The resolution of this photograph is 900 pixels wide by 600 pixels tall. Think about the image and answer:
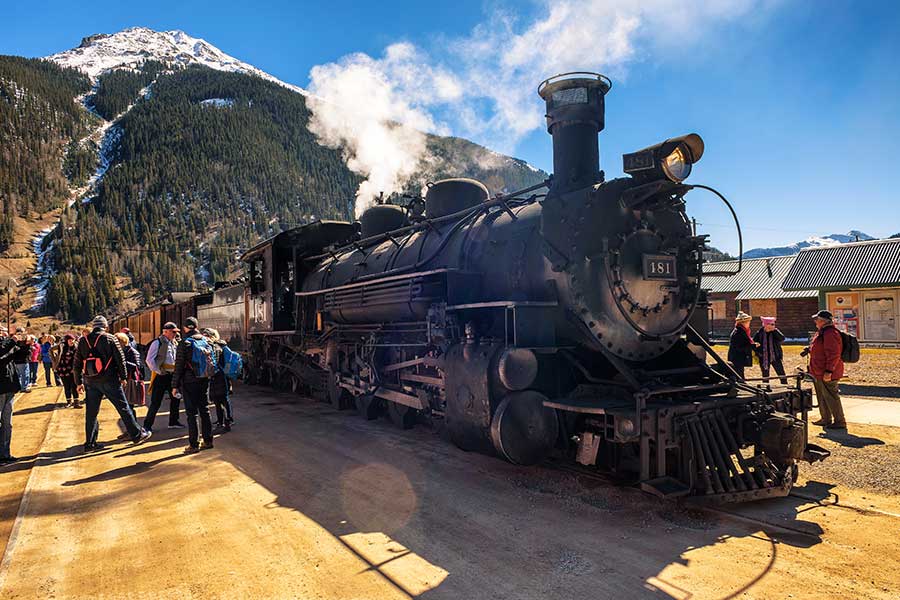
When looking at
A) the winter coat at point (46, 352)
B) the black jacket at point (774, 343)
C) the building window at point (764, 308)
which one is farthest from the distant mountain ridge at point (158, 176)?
the black jacket at point (774, 343)

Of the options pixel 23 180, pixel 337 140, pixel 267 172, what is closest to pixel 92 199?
pixel 23 180

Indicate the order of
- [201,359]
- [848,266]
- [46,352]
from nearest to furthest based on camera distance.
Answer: [201,359] → [46,352] → [848,266]

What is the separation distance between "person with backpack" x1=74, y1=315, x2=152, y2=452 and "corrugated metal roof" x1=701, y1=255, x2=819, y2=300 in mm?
26366

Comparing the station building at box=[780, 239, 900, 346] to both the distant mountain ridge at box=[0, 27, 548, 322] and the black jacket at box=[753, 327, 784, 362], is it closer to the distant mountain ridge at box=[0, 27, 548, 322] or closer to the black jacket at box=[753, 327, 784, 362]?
A: the black jacket at box=[753, 327, 784, 362]

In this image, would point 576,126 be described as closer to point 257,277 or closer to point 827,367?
point 827,367

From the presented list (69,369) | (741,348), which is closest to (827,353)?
(741,348)

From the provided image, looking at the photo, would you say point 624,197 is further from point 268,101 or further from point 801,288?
point 268,101

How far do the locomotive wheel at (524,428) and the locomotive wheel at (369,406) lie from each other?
152 inches

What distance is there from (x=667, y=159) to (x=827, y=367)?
4204mm

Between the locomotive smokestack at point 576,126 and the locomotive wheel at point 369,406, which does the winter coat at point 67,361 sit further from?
the locomotive smokestack at point 576,126

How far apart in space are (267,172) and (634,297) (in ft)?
399

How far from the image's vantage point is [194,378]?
7016mm

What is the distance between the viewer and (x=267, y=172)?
117125 millimetres

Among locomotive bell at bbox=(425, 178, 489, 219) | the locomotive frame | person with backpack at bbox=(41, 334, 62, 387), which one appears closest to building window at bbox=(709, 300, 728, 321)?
locomotive bell at bbox=(425, 178, 489, 219)
